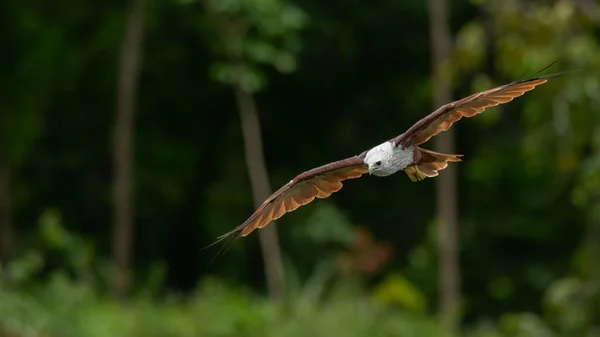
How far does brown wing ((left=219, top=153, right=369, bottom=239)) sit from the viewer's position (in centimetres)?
357

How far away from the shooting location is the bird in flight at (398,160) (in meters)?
3.32

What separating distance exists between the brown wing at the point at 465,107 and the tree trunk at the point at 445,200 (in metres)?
8.19

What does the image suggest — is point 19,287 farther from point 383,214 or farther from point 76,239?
point 383,214

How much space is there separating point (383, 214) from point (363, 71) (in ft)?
5.54

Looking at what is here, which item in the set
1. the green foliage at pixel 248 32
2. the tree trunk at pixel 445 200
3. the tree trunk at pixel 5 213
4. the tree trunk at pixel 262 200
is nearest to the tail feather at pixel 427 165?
the green foliage at pixel 248 32

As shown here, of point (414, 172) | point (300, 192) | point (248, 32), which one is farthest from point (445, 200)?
point (414, 172)

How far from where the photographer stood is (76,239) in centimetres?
1280

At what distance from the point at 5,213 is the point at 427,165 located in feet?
35.7

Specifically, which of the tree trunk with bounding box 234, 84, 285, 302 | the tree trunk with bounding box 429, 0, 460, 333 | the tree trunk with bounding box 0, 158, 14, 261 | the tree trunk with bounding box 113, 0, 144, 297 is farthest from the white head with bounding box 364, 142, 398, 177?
the tree trunk with bounding box 0, 158, 14, 261

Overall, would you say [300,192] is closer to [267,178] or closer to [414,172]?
[414,172]

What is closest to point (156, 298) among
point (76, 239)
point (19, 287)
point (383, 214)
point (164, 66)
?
point (76, 239)

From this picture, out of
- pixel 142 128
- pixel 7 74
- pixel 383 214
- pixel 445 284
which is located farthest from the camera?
pixel 383 214

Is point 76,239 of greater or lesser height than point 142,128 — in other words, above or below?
below

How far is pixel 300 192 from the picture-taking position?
3711 mm
